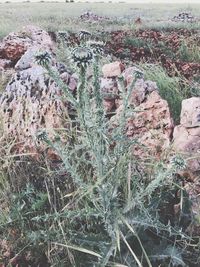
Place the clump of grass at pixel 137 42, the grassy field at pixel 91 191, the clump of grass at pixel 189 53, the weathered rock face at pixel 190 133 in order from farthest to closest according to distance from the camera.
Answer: the clump of grass at pixel 137 42 < the clump of grass at pixel 189 53 < the weathered rock face at pixel 190 133 < the grassy field at pixel 91 191

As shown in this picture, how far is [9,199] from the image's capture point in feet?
10.6

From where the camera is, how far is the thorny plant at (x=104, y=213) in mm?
2520

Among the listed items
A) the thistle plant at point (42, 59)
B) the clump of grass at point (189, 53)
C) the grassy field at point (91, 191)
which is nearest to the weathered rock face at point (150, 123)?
the grassy field at point (91, 191)

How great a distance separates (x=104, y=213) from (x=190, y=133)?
1.08m

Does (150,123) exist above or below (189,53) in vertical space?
above

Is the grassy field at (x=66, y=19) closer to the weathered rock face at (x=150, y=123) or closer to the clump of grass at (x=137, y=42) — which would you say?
the clump of grass at (x=137, y=42)

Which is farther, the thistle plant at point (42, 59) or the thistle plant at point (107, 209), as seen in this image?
the thistle plant at point (107, 209)

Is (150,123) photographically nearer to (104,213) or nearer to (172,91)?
(104,213)

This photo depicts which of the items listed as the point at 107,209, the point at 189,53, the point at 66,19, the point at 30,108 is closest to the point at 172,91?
the point at 30,108

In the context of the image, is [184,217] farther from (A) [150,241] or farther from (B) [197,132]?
(B) [197,132]

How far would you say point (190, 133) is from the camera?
351cm

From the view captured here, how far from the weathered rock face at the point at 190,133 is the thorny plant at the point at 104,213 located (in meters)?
0.20

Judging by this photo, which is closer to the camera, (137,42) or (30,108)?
(30,108)

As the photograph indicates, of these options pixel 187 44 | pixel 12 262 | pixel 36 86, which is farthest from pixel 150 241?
pixel 187 44
